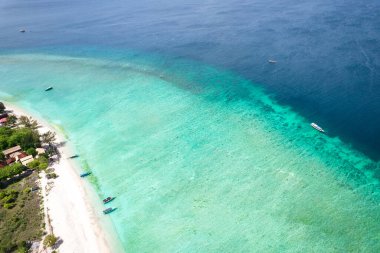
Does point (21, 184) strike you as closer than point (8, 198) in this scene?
No

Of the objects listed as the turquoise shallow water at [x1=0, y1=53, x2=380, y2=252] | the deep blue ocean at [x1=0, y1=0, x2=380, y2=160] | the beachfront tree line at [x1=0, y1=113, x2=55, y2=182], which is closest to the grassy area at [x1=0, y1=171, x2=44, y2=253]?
the beachfront tree line at [x1=0, y1=113, x2=55, y2=182]

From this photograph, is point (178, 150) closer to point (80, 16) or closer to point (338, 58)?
point (338, 58)

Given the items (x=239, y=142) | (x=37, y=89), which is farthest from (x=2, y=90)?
(x=239, y=142)

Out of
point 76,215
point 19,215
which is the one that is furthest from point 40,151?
point 76,215

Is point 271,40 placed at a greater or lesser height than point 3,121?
lesser

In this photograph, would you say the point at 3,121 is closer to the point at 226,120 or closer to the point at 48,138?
the point at 48,138

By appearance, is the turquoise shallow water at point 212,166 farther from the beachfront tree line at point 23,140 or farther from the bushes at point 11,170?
the bushes at point 11,170
